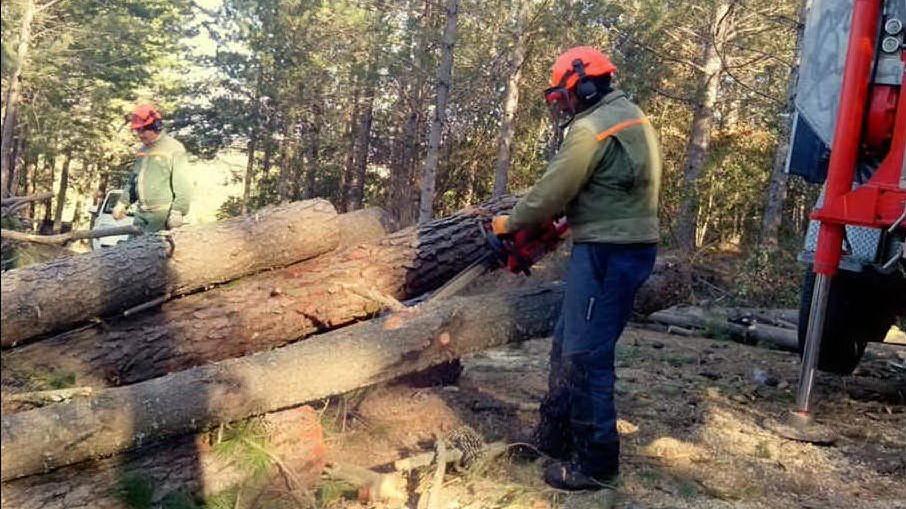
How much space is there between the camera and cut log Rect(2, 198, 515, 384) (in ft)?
13.7

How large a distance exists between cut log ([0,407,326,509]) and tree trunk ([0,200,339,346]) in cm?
105

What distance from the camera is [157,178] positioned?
631 centimetres

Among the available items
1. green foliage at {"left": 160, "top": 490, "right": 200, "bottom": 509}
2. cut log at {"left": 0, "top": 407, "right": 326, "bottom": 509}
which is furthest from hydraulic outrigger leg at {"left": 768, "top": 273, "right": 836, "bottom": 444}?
green foliage at {"left": 160, "top": 490, "right": 200, "bottom": 509}

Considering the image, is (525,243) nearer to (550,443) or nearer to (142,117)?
(550,443)

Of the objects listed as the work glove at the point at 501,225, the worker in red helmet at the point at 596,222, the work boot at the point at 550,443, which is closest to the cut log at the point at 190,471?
the work boot at the point at 550,443

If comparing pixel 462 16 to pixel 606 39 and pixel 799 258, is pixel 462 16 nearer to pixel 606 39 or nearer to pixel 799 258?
pixel 606 39

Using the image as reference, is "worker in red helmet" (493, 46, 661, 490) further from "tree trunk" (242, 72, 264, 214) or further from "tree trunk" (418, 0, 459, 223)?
"tree trunk" (242, 72, 264, 214)

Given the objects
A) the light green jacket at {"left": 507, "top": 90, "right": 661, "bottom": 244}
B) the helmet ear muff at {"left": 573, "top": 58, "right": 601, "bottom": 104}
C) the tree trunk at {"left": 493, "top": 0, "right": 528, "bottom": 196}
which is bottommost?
the light green jacket at {"left": 507, "top": 90, "right": 661, "bottom": 244}

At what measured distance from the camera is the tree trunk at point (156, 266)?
13.1ft

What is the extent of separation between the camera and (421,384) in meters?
5.14

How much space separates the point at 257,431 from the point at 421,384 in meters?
1.61

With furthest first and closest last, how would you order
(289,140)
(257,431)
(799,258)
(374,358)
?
(289,140)
(799,258)
(374,358)
(257,431)

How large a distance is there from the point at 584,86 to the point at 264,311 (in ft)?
7.67

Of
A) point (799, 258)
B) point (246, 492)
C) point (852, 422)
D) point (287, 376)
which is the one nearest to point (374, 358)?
point (287, 376)
